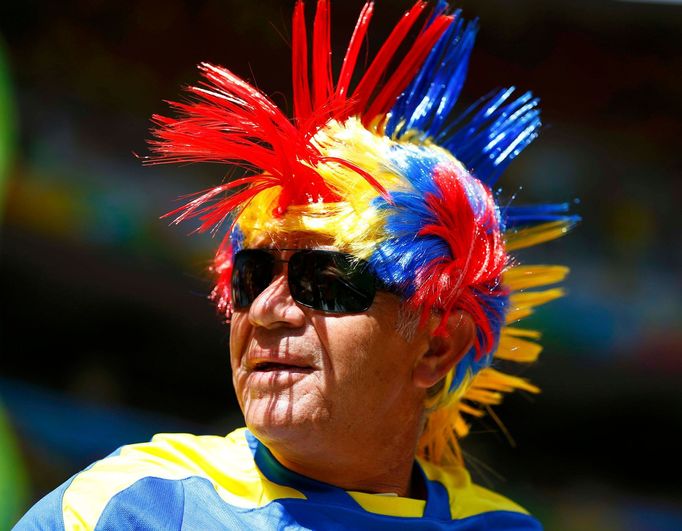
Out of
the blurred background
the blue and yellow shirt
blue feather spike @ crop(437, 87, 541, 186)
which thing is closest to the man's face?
the blue and yellow shirt

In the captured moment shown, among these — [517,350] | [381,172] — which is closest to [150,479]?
[381,172]

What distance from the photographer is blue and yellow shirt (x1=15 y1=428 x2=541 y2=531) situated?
1701 millimetres

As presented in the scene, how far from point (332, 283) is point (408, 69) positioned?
695mm

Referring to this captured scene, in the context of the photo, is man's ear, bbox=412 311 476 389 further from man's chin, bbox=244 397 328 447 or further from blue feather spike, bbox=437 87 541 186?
blue feather spike, bbox=437 87 541 186

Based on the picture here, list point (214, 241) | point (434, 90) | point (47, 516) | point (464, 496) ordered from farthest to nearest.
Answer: point (214, 241)
point (434, 90)
point (464, 496)
point (47, 516)

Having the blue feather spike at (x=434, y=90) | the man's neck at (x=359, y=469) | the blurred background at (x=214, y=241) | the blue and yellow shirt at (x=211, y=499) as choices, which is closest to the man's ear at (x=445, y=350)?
the man's neck at (x=359, y=469)

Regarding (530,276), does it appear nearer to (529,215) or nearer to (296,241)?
(529,215)

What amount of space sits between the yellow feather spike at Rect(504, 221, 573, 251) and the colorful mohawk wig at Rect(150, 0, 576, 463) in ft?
0.29

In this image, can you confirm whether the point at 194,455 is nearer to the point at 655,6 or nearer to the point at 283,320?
the point at 283,320

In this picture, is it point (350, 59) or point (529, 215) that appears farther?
point (529, 215)

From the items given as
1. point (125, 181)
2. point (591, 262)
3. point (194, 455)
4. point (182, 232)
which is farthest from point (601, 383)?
point (194, 455)

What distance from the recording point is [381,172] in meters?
1.89

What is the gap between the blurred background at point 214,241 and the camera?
148 inches

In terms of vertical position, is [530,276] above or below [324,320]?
above
